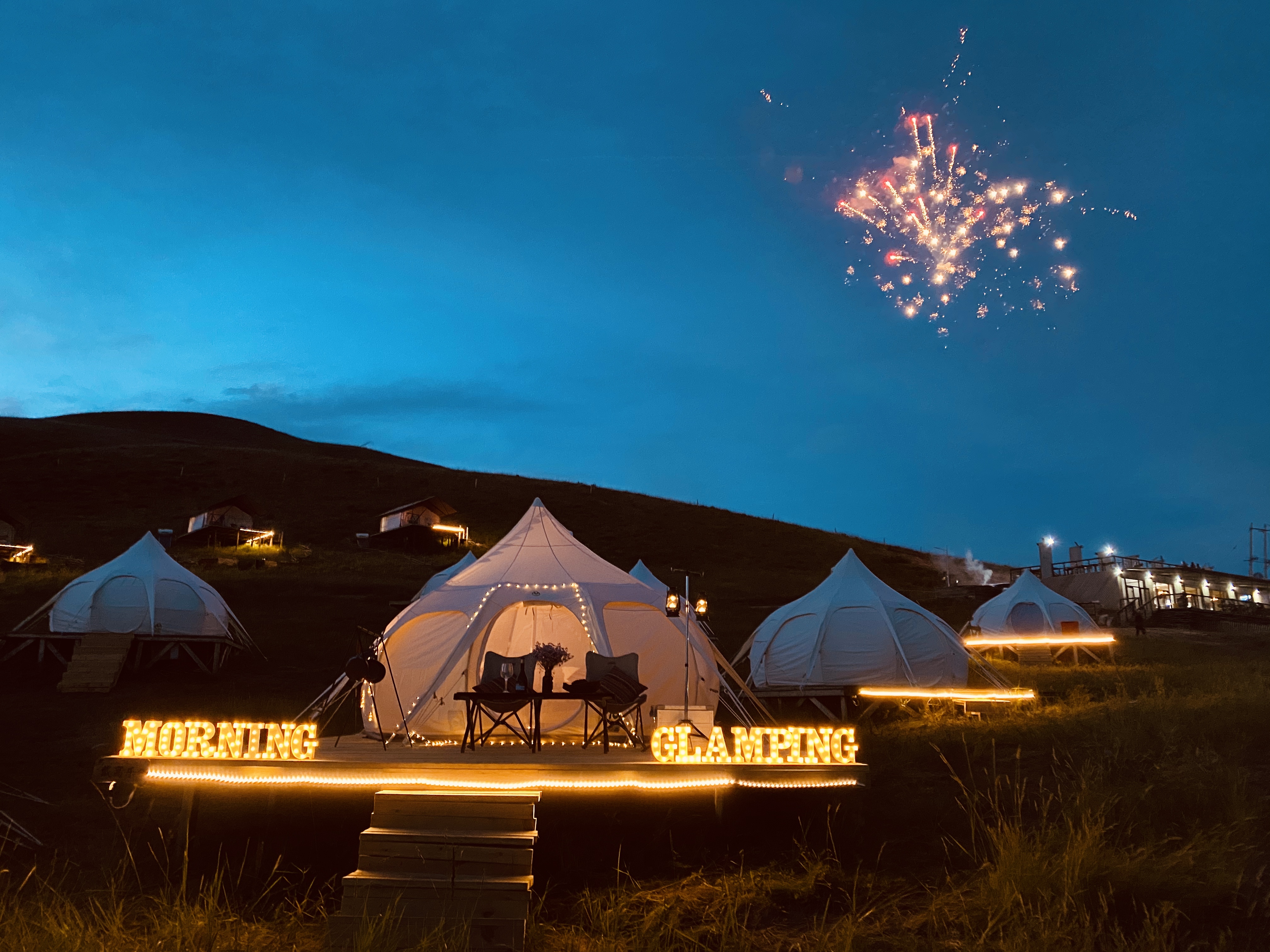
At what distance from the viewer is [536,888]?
773cm

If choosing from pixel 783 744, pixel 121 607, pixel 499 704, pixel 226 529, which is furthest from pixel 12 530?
pixel 783 744

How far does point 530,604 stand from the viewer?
13.3 m

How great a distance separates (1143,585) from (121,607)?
40.8 meters

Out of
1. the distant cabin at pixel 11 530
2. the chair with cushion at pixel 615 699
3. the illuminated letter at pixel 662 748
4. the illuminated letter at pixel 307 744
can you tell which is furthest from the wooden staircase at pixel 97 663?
the distant cabin at pixel 11 530

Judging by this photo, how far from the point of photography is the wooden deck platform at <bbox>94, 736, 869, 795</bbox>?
7.90 m

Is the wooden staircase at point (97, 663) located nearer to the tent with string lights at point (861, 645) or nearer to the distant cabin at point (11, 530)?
the tent with string lights at point (861, 645)

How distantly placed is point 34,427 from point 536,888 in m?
94.2

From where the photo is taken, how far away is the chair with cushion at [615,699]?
10.1m

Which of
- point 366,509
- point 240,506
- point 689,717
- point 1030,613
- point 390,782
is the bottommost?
point 390,782

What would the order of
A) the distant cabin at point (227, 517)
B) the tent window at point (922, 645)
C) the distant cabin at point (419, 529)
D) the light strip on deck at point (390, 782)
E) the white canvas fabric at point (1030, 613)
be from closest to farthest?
the light strip on deck at point (390, 782) → the tent window at point (922, 645) → the white canvas fabric at point (1030, 613) → the distant cabin at point (227, 517) → the distant cabin at point (419, 529)

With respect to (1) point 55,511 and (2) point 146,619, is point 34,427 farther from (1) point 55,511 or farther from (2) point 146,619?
(2) point 146,619

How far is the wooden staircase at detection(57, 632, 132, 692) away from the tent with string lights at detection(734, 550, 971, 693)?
41.7 feet

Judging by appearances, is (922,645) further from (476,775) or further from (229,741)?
(229,741)

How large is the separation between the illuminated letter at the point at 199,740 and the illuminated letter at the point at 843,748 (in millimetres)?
5831
